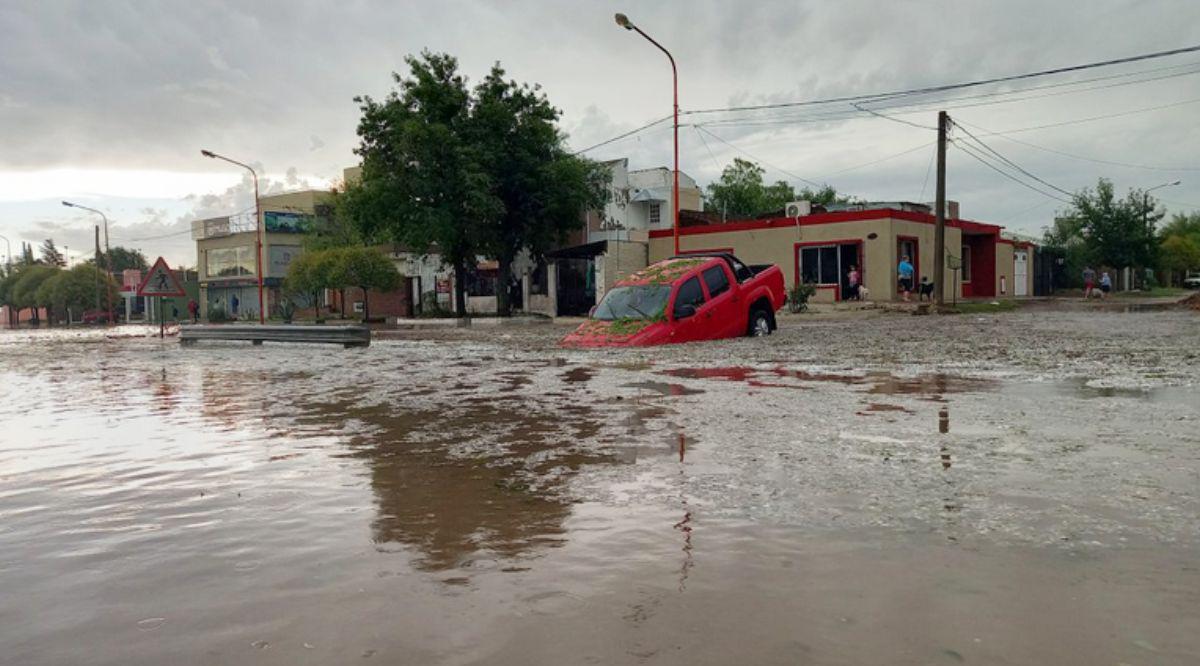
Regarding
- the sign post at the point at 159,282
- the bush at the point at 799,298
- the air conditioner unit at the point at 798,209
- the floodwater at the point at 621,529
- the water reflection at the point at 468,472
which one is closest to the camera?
the floodwater at the point at 621,529

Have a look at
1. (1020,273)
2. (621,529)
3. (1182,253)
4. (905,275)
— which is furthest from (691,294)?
(1182,253)

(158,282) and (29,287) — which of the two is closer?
(158,282)

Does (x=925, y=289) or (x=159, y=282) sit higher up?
(x=159, y=282)

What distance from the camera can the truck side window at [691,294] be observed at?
16.4 m

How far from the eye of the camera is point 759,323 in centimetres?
1773

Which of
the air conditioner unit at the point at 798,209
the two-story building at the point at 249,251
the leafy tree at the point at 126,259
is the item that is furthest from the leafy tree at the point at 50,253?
the air conditioner unit at the point at 798,209

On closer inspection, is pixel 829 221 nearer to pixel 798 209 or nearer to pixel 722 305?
pixel 798 209

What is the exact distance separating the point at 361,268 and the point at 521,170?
11000mm

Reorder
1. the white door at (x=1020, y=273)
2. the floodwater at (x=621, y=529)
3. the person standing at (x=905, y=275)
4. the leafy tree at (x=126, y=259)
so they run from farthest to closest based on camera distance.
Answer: the leafy tree at (x=126, y=259), the white door at (x=1020, y=273), the person standing at (x=905, y=275), the floodwater at (x=621, y=529)

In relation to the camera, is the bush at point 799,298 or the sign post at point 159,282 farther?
the bush at point 799,298

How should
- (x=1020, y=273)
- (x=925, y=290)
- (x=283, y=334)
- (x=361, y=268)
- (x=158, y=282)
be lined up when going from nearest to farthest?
(x=283, y=334) < (x=158, y=282) < (x=925, y=290) < (x=361, y=268) < (x=1020, y=273)

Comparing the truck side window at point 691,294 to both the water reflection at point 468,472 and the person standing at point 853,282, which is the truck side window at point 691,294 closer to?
the water reflection at point 468,472

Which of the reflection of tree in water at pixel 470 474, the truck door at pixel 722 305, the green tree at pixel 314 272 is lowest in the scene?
the reflection of tree in water at pixel 470 474

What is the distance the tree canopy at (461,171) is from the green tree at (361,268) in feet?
16.3
